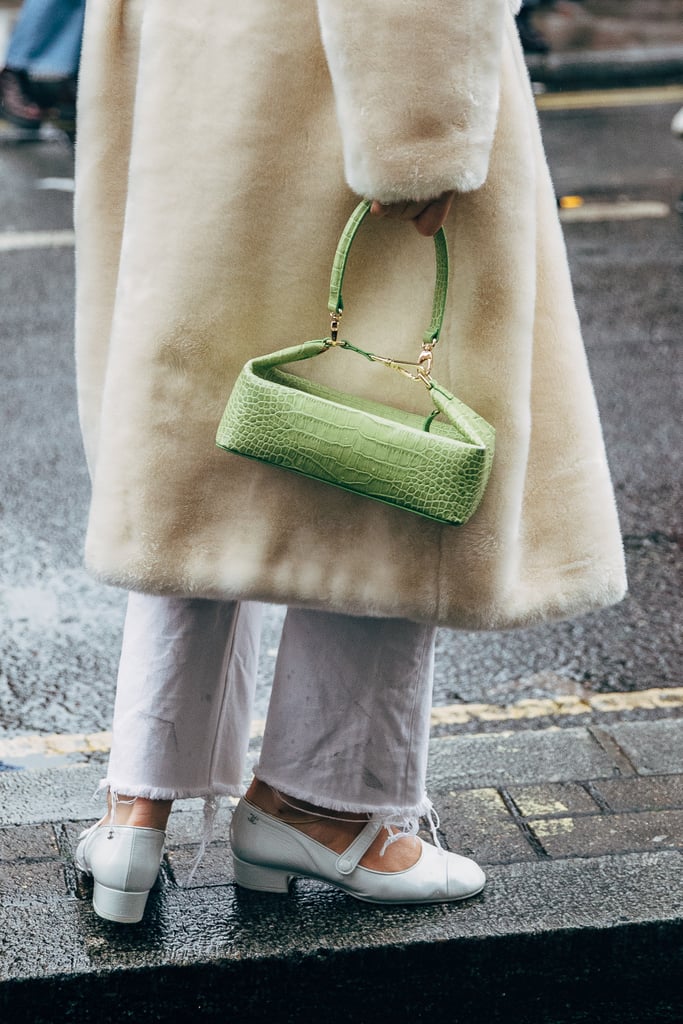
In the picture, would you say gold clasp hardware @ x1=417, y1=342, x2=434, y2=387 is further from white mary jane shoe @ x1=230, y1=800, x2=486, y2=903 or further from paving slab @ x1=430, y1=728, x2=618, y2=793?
paving slab @ x1=430, y1=728, x2=618, y2=793

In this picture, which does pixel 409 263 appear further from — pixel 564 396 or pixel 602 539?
pixel 602 539

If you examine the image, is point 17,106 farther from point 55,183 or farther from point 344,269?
point 344,269

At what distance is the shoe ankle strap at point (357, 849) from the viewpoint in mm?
2246

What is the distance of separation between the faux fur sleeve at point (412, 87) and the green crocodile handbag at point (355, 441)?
0.28ft

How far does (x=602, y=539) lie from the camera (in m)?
2.10

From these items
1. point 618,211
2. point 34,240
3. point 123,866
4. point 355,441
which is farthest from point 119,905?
point 618,211

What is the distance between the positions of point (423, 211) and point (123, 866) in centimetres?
104

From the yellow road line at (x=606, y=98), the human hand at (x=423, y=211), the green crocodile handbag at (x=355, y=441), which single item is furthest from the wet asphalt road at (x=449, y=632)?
the yellow road line at (x=606, y=98)

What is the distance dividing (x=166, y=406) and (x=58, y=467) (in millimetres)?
2784

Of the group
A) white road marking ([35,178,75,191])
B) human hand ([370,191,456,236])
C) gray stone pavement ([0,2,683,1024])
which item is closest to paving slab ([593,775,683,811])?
gray stone pavement ([0,2,683,1024])

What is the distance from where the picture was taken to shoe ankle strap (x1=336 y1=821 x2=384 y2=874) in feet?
7.37

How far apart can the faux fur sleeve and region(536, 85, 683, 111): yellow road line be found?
9.92 m

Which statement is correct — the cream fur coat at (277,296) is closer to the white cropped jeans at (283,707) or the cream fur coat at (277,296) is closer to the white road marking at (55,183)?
the white cropped jeans at (283,707)

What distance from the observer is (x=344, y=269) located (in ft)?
6.20
